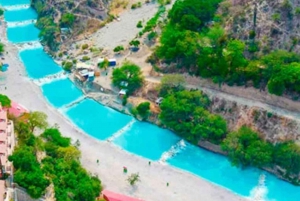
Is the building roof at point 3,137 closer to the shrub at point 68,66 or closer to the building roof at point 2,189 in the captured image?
the building roof at point 2,189

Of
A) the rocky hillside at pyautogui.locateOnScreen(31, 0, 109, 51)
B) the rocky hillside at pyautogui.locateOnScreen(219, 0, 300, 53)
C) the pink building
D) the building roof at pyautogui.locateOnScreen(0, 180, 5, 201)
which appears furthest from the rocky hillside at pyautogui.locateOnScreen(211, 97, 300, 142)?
the rocky hillside at pyautogui.locateOnScreen(31, 0, 109, 51)

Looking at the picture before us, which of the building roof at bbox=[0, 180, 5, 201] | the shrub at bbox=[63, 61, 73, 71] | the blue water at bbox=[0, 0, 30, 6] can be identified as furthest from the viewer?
the blue water at bbox=[0, 0, 30, 6]

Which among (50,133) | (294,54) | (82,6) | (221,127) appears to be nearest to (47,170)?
(50,133)

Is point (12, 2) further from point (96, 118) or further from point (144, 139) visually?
point (144, 139)

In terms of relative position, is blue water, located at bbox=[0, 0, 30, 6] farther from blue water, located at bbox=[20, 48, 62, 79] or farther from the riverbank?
the riverbank

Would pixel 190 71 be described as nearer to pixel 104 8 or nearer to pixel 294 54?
pixel 294 54

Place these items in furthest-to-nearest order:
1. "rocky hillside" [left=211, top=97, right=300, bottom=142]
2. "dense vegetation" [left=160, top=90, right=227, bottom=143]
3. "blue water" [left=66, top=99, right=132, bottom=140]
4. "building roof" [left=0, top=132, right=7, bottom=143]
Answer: "blue water" [left=66, top=99, right=132, bottom=140], "dense vegetation" [left=160, top=90, right=227, bottom=143], "rocky hillside" [left=211, top=97, right=300, bottom=142], "building roof" [left=0, top=132, right=7, bottom=143]

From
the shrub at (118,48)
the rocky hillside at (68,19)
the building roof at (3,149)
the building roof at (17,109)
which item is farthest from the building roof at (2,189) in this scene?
the rocky hillside at (68,19)
